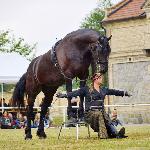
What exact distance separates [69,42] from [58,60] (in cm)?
51

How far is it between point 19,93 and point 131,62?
86.1 ft

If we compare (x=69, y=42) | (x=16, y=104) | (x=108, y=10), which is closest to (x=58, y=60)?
(x=69, y=42)

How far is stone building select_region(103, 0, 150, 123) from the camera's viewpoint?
40344 mm

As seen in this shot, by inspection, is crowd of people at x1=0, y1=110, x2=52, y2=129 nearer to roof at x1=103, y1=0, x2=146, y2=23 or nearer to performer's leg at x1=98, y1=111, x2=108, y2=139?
performer's leg at x1=98, y1=111, x2=108, y2=139

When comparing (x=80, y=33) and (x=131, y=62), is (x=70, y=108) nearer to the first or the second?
(x=80, y=33)

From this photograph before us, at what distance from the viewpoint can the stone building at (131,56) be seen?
40344 millimetres

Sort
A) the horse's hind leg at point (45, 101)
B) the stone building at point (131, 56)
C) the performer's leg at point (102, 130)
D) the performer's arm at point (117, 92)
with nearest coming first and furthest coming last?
the performer's leg at point (102, 130) < the performer's arm at point (117, 92) < the horse's hind leg at point (45, 101) < the stone building at point (131, 56)

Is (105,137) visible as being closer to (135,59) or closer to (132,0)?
(135,59)

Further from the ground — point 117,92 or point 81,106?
point 117,92

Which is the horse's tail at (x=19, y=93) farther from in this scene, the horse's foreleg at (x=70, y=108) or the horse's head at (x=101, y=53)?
the horse's head at (x=101, y=53)

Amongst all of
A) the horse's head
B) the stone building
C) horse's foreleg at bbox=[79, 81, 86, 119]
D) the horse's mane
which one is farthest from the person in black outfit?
the stone building

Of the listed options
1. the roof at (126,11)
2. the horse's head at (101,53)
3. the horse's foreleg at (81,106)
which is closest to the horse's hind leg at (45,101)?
the horse's foreleg at (81,106)

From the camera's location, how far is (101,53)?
1298 cm

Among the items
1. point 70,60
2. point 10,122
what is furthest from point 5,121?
point 70,60
